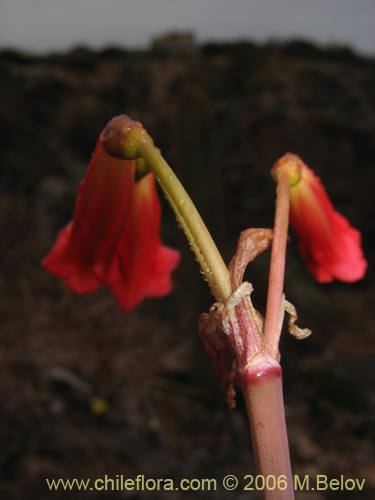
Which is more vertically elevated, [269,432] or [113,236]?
[113,236]

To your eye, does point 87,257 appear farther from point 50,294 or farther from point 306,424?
point 50,294

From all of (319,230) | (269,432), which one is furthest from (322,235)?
(269,432)

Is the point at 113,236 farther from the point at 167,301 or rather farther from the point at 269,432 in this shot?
the point at 167,301

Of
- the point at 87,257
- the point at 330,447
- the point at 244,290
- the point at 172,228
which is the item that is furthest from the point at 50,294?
the point at 244,290

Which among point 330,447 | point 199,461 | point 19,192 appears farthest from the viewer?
point 19,192

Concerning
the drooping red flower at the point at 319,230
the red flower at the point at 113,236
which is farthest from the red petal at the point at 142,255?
the drooping red flower at the point at 319,230

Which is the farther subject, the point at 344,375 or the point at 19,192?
the point at 19,192

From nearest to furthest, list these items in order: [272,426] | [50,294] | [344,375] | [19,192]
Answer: [272,426] < [344,375] < [50,294] < [19,192]

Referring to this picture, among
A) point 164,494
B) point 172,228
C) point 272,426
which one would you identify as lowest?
point 272,426
